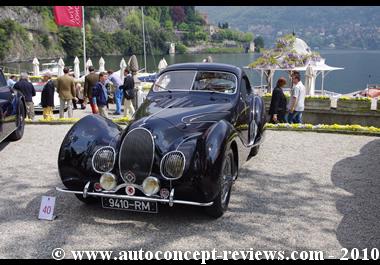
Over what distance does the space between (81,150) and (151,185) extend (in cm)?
125

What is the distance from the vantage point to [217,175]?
5.72 m

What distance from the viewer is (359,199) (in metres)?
6.95

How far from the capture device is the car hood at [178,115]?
237 inches

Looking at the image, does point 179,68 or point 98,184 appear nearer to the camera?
point 98,184

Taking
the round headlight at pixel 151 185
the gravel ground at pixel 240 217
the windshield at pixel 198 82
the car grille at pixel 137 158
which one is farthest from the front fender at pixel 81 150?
the windshield at pixel 198 82

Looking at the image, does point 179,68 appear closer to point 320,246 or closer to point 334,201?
point 334,201

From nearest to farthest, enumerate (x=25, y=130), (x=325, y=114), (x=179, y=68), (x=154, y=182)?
(x=154, y=182)
(x=179, y=68)
(x=25, y=130)
(x=325, y=114)

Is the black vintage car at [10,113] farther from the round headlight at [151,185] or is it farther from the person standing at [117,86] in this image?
the person standing at [117,86]

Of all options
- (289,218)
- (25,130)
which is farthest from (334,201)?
(25,130)

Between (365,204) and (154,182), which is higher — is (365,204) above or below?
below

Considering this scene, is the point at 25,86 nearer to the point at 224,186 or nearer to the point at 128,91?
the point at 128,91

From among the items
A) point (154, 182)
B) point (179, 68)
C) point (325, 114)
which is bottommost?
point (325, 114)

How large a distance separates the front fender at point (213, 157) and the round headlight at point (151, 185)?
58 centimetres
